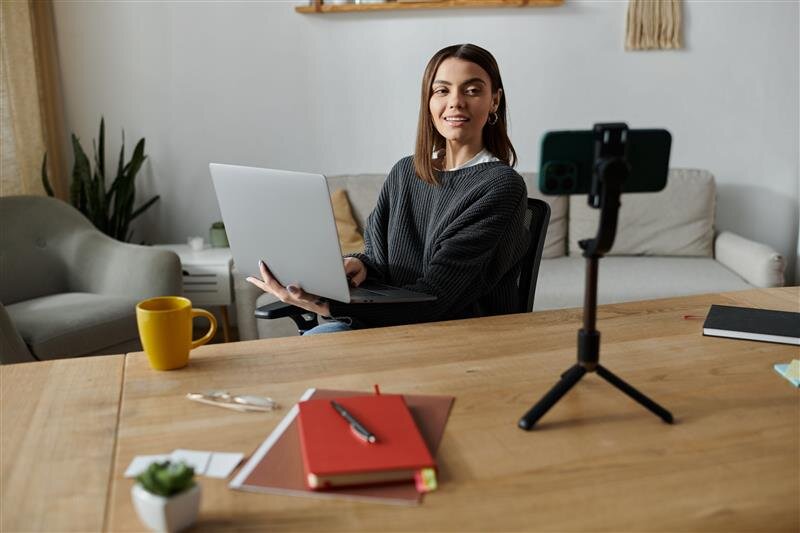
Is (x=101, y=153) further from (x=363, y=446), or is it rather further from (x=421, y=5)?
(x=363, y=446)

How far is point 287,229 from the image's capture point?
1479mm

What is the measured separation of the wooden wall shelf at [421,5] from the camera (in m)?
3.62

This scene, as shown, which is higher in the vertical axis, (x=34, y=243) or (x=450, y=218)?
(x=450, y=218)

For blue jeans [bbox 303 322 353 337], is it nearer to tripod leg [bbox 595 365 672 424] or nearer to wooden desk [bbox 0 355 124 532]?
wooden desk [bbox 0 355 124 532]

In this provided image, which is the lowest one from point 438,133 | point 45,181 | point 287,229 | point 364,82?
point 45,181

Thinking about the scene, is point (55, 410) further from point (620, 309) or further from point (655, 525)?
point (620, 309)

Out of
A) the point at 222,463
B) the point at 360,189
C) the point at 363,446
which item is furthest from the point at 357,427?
the point at 360,189

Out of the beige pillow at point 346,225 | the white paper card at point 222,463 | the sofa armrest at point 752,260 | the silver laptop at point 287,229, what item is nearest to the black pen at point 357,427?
the white paper card at point 222,463

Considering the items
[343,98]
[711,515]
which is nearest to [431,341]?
[711,515]

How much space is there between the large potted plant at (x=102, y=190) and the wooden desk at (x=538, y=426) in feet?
7.59

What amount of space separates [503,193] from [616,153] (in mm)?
724

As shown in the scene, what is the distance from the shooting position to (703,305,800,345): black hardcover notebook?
4.64 feet

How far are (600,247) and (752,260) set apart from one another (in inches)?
102

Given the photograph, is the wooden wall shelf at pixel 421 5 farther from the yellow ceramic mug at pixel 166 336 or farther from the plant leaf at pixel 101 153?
the yellow ceramic mug at pixel 166 336
